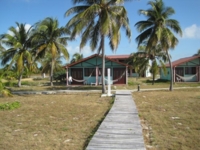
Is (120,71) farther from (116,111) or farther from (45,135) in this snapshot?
(45,135)

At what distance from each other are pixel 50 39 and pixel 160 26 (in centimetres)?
1185

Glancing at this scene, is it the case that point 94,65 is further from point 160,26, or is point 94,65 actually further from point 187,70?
point 187,70

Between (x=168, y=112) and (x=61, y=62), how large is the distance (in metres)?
28.3

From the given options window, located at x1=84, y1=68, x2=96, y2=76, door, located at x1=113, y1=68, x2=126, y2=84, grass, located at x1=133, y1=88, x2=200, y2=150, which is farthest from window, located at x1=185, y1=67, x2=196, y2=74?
grass, located at x1=133, y1=88, x2=200, y2=150

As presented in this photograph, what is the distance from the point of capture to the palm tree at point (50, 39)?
21391 millimetres

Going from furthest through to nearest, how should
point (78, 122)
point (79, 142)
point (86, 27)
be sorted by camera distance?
point (86, 27) → point (78, 122) → point (79, 142)

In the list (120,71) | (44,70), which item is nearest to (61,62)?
(44,70)

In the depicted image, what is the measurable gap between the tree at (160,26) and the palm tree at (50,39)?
8.77m

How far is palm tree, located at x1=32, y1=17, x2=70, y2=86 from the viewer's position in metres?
21.4

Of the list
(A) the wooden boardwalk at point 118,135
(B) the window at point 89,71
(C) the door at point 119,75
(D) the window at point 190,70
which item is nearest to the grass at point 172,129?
(A) the wooden boardwalk at point 118,135

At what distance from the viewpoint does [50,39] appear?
71.9ft

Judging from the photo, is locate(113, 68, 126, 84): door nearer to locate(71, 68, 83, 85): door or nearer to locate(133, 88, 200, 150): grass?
locate(71, 68, 83, 85): door

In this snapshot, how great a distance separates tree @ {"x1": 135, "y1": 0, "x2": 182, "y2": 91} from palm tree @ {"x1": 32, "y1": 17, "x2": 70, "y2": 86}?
877cm

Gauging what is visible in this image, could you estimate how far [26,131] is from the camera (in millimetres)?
6012
